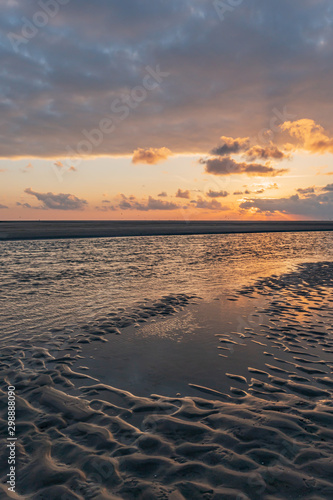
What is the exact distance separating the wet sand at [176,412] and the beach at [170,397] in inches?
0.9

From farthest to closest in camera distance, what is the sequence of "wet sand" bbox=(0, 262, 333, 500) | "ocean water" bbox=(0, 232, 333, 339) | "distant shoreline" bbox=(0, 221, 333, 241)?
"distant shoreline" bbox=(0, 221, 333, 241) < "ocean water" bbox=(0, 232, 333, 339) < "wet sand" bbox=(0, 262, 333, 500)

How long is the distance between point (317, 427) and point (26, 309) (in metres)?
10.9

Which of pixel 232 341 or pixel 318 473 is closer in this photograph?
pixel 318 473

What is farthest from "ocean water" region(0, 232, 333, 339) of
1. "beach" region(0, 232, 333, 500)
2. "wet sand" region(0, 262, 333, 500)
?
"wet sand" region(0, 262, 333, 500)

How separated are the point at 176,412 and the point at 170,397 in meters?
0.55

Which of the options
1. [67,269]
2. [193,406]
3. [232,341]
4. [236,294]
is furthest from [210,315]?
[67,269]

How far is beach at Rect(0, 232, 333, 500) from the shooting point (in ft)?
13.3

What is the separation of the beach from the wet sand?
2cm

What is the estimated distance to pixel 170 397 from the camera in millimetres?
6086

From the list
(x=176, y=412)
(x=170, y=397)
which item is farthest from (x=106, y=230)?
(x=176, y=412)

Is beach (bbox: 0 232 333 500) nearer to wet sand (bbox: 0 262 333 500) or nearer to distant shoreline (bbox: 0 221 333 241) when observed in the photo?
wet sand (bbox: 0 262 333 500)

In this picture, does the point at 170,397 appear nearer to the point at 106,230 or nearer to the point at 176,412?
the point at 176,412

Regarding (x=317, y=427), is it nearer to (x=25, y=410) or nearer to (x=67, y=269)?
(x=25, y=410)

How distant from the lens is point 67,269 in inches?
861
